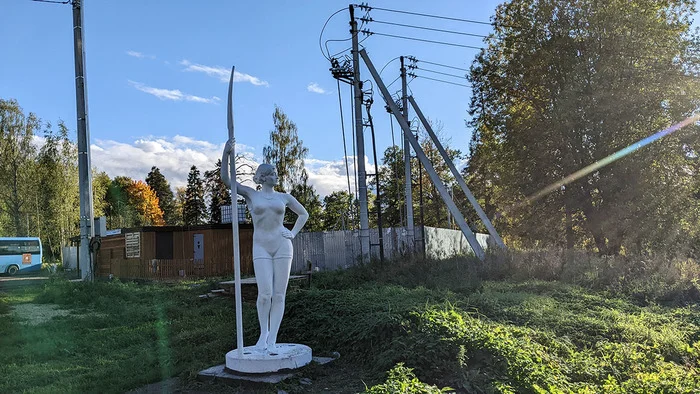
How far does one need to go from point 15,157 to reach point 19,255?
7505 mm

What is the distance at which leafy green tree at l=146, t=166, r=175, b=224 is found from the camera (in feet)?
250

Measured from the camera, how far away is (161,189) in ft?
259

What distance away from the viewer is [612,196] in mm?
17078

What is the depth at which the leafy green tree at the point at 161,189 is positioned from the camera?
250ft

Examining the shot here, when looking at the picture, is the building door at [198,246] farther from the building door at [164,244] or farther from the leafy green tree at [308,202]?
the leafy green tree at [308,202]

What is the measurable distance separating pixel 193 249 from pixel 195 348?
58.4 ft

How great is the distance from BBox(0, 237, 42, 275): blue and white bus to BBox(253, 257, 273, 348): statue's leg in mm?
33403

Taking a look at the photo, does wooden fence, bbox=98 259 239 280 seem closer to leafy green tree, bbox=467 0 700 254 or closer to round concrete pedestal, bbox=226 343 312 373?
leafy green tree, bbox=467 0 700 254

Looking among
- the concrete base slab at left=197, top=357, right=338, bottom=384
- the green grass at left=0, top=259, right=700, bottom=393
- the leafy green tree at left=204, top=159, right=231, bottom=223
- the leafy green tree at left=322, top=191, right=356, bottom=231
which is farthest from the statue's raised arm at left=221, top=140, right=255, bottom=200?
the leafy green tree at left=204, top=159, right=231, bottom=223

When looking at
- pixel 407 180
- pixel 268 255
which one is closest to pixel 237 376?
pixel 268 255

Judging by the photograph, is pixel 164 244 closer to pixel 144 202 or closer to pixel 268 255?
pixel 268 255

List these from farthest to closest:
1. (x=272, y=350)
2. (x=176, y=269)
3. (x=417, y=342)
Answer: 1. (x=176, y=269)
2. (x=272, y=350)
3. (x=417, y=342)

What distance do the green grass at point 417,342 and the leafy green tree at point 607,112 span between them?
751 centimetres

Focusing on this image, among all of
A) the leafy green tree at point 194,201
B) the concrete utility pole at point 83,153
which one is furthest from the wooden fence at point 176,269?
the leafy green tree at point 194,201
